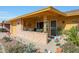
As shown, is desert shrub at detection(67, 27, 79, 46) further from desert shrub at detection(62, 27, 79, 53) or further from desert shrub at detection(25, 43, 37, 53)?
desert shrub at detection(25, 43, 37, 53)

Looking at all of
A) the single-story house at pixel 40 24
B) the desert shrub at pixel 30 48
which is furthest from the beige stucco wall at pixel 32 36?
the desert shrub at pixel 30 48

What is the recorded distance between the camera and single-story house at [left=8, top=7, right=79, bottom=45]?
14.4ft

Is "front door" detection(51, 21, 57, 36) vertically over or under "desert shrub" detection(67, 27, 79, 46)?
over

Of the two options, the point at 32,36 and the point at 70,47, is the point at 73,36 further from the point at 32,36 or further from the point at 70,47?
the point at 32,36

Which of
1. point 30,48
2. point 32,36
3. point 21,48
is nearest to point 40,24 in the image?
point 32,36

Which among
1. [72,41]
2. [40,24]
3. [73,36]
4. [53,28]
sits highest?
[40,24]

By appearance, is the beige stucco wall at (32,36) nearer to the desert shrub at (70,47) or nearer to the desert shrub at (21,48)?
the desert shrub at (21,48)

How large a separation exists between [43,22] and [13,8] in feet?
2.81

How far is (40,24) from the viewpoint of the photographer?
442cm

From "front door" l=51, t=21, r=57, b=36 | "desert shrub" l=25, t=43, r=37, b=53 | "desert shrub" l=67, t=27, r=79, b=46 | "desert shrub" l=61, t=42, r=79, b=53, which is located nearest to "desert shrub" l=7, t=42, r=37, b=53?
"desert shrub" l=25, t=43, r=37, b=53

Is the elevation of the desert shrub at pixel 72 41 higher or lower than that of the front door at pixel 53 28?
lower

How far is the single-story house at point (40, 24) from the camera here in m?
4.40

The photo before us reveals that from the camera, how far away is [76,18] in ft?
14.8
